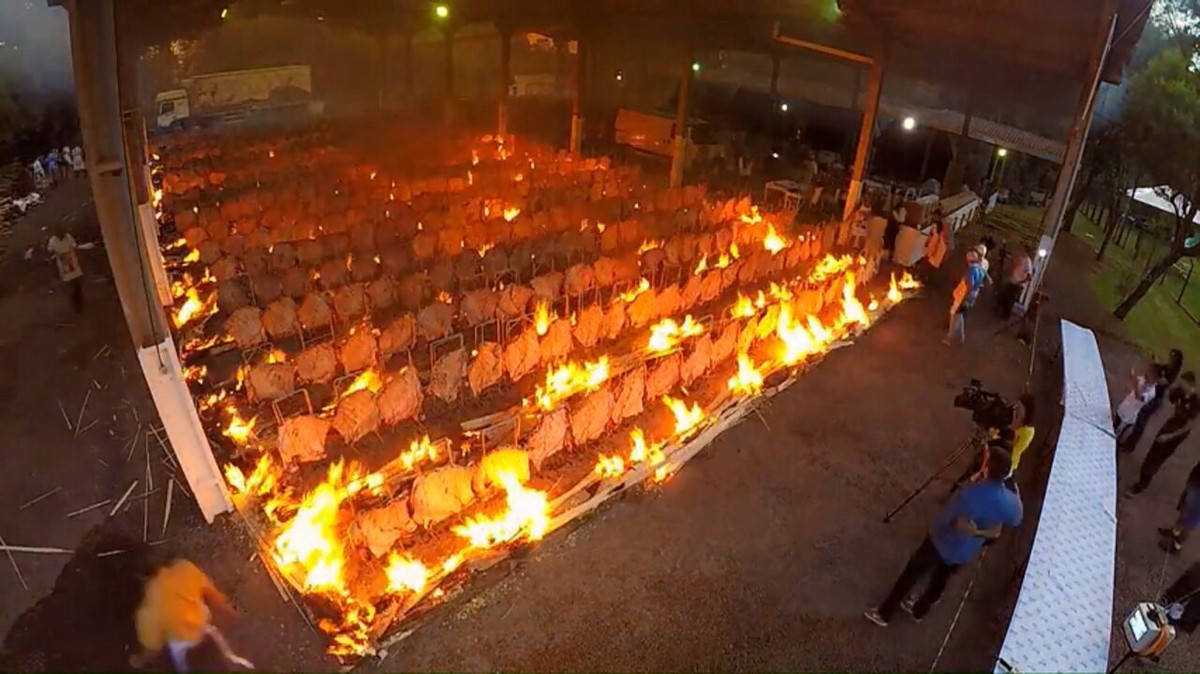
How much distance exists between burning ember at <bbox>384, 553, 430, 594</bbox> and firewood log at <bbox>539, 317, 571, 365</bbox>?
4049 millimetres

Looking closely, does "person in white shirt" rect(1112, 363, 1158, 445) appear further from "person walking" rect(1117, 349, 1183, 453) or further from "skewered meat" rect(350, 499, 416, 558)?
"skewered meat" rect(350, 499, 416, 558)

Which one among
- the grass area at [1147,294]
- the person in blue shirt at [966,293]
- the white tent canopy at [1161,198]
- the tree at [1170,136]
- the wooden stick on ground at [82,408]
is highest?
the tree at [1170,136]

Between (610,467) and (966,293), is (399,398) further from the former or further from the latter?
(966,293)

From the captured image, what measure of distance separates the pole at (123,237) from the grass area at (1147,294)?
16.0 meters

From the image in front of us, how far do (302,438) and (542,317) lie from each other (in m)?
4.42

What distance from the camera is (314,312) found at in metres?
10.9

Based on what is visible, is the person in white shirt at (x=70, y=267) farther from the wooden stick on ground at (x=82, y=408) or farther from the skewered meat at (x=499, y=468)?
the skewered meat at (x=499, y=468)

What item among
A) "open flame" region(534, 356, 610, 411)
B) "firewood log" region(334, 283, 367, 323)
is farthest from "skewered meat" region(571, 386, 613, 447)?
"firewood log" region(334, 283, 367, 323)

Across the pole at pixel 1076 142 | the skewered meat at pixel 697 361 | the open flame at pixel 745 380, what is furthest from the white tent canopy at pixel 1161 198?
the skewered meat at pixel 697 361

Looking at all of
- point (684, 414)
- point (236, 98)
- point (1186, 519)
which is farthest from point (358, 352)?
point (236, 98)

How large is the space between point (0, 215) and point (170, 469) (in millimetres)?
14057

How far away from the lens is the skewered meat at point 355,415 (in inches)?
321

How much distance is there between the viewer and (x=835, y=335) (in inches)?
475

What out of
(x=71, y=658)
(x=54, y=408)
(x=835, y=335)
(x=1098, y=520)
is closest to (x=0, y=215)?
(x=54, y=408)
